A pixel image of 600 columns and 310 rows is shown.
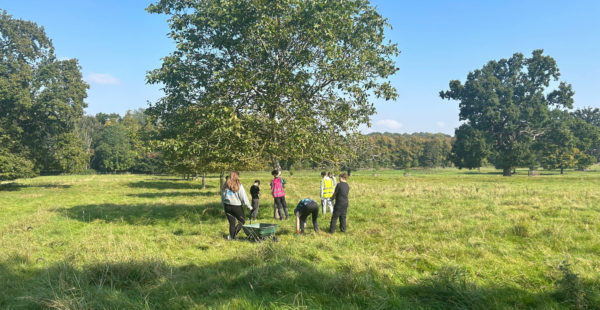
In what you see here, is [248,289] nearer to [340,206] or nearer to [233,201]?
[233,201]

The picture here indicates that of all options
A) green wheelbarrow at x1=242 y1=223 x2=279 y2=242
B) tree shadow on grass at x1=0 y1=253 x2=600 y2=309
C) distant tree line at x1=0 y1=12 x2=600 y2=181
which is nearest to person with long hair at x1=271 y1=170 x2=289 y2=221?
distant tree line at x1=0 y1=12 x2=600 y2=181

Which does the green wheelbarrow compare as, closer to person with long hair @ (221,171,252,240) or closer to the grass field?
the grass field

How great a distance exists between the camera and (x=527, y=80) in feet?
187

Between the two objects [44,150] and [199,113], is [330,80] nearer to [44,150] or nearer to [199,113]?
[199,113]

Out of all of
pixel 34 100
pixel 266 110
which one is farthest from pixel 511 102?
pixel 34 100

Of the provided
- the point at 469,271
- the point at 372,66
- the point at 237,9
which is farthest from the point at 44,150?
the point at 469,271

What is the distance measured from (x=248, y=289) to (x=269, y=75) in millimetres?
8764

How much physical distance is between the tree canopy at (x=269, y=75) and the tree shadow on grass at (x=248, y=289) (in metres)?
5.80

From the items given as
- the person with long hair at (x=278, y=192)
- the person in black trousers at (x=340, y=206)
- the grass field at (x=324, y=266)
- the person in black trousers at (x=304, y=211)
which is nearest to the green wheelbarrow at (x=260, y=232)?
the grass field at (x=324, y=266)

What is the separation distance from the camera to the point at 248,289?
546cm

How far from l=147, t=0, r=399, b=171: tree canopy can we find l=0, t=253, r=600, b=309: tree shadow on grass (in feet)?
19.0

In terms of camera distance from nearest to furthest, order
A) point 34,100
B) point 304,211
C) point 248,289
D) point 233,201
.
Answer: point 248,289 → point 233,201 → point 304,211 → point 34,100

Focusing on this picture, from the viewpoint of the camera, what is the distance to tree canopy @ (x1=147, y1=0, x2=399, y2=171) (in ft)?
39.2

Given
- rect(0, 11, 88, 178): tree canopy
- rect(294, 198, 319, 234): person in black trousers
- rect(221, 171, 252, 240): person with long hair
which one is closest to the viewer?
rect(221, 171, 252, 240): person with long hair
